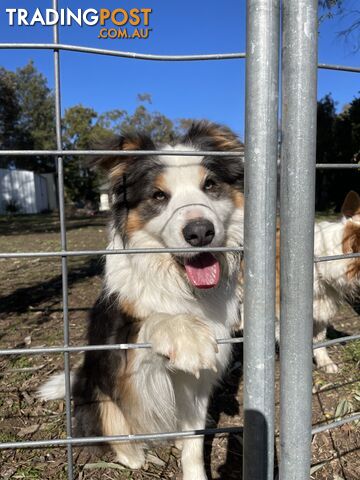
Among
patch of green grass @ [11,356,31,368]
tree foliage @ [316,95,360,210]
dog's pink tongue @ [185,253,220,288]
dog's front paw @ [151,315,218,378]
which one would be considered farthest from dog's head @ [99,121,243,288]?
tree foliage @ [316,95,360,210]

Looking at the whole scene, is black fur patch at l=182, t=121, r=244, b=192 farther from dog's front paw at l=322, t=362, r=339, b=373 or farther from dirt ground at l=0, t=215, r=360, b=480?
dog's front paw at l=322, t=362, r=339, b=373

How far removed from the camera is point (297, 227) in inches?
44.3

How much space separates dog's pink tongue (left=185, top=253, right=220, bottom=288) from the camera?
1.98 metres

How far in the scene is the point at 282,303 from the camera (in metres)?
1.18

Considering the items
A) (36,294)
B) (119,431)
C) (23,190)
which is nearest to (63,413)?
(119,431)

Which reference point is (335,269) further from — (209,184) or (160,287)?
(160,287)

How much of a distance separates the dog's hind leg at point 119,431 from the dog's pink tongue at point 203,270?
0.82 m

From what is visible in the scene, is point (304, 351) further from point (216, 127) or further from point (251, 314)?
point (216, 127)

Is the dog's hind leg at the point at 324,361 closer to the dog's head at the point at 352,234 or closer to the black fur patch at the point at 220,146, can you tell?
the dog's head at the point at 352,234

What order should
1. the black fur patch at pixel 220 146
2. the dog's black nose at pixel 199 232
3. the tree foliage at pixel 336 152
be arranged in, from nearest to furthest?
the dog's black nose at pixel 199 232 → the black fur patch at pixel 220 146 → the tree foliage at pixel 336 152

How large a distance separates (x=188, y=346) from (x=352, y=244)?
205 centimetres

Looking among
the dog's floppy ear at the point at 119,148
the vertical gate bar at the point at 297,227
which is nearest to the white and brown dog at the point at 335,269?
the dog's floppy ear at the point at 119,148

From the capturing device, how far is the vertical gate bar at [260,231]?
1064mm

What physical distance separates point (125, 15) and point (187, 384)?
1.64 metres
